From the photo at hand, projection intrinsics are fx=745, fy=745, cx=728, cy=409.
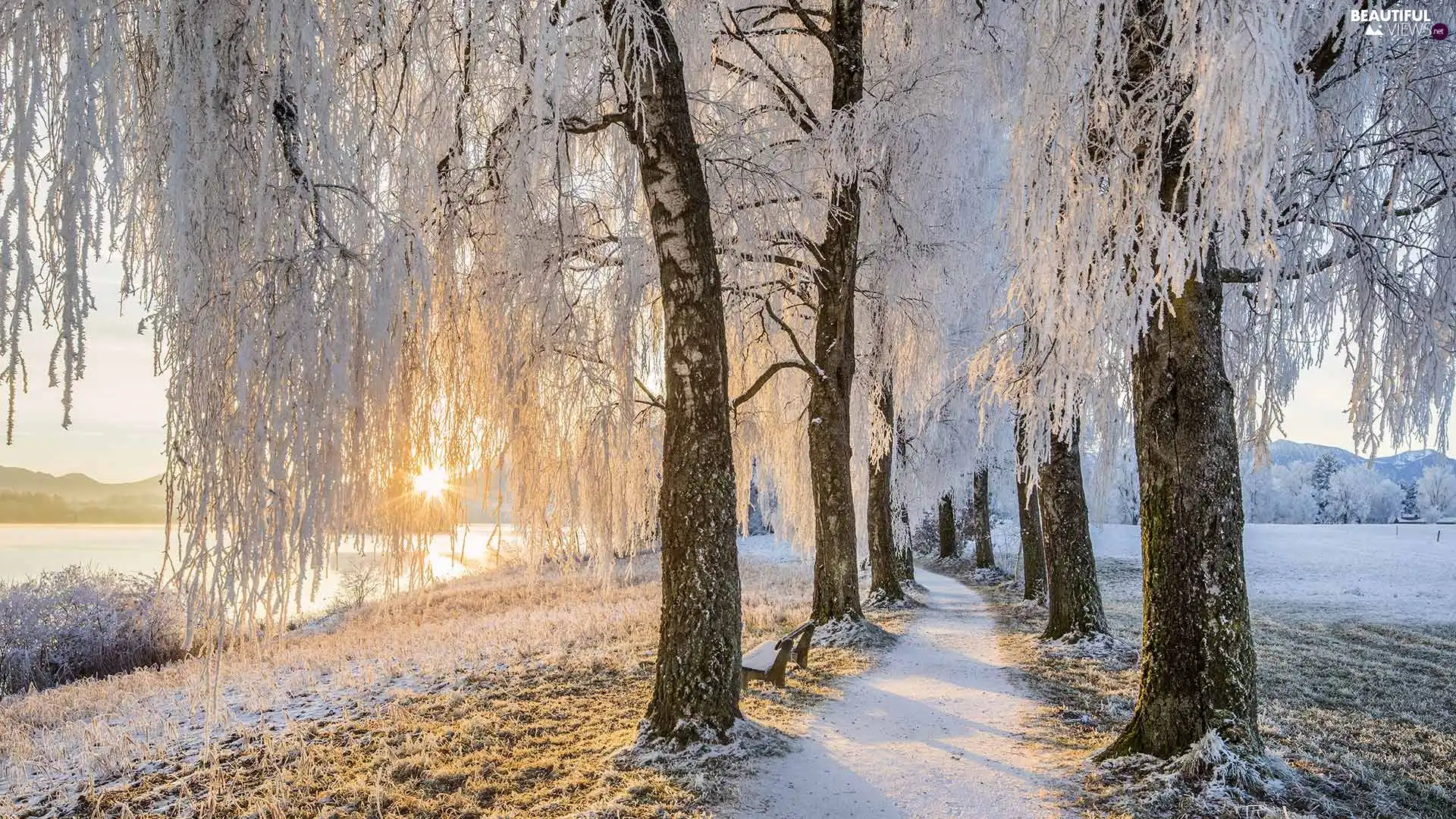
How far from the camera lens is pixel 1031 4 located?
478cm

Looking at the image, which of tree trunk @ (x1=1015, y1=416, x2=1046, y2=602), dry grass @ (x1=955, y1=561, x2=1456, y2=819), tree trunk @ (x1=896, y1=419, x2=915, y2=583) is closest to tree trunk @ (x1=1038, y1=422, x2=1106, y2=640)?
dry grass @ (x1=955, y1=561, x2=1456, y2=819)

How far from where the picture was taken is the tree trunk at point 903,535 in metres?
16.0

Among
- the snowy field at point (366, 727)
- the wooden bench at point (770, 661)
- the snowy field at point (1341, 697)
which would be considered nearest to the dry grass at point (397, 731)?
the snowy field at point (366, 727)

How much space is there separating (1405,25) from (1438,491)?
7926 centimetres

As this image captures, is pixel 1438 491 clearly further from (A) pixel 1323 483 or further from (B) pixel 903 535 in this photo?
(B) pixel 903 535

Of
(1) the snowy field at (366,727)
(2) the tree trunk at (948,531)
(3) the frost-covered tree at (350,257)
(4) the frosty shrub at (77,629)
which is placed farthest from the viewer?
(2) the tree trunk at (948,531)

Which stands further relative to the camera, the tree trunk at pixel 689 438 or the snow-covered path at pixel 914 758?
the tree trunk at pixel 689 438

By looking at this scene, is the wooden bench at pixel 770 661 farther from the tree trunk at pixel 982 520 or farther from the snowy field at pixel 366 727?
A: the tree trunk at pixel 982 520

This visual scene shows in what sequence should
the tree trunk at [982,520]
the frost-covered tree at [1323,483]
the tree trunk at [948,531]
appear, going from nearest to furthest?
the tree trunk at [982,520] < the tree trunk at [948,531] < the frost-covered tree at [1323,483]

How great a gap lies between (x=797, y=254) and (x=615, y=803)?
25.1 ft

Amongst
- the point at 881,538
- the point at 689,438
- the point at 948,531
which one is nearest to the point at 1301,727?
the point at 689,438

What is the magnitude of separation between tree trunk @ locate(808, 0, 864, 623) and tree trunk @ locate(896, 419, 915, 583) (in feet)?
21.0

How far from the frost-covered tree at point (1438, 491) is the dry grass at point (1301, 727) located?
68419mm

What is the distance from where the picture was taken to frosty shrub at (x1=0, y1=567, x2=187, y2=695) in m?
11.9
